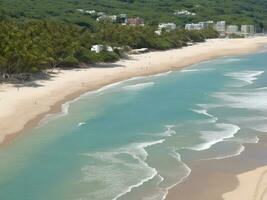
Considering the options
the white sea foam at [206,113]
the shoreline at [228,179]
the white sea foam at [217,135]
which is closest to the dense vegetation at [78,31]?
the white sea foam at [206,113]

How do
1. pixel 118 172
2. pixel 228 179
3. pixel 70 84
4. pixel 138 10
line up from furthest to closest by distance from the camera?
pixel 138 10 → pixel 70 84 → pixel 118 172 → pixel 228 179

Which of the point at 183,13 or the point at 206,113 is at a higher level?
the point at 183,13

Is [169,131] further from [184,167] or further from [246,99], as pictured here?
[246,99]

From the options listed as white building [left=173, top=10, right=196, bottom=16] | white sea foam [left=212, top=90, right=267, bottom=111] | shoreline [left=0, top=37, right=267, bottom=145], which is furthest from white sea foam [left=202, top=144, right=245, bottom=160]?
white building [left=173, top=10, right=196, bottom=16]

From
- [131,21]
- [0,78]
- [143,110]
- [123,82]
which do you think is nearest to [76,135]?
[143,110]

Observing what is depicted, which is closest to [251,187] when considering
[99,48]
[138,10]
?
[99,48]

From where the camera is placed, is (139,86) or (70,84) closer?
(70,84)

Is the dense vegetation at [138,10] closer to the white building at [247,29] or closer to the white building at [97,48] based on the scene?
the white building at [247,29]
